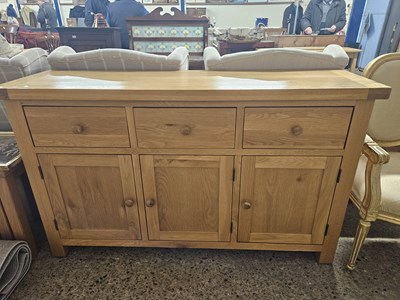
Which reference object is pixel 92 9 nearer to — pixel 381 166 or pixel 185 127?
pixel 185 127

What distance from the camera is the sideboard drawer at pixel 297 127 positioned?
3.11 ft

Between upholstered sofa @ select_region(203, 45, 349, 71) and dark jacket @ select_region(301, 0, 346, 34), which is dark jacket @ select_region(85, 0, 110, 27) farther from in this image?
upholstered sofa @ select_region(203, 45, 349, 71)

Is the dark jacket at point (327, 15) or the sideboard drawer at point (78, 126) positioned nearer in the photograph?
the sideboard drawer at point (78, 126)

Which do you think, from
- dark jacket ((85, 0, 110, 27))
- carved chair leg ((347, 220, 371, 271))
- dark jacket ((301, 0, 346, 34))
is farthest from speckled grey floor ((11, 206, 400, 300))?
dark jacket ((301, 0, 346, 34))

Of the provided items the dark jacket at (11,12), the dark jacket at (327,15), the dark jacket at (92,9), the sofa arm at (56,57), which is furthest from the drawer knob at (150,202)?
the dark jacket at (11,12)

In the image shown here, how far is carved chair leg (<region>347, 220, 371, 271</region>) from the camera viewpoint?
1139mm

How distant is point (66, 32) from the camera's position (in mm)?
2828

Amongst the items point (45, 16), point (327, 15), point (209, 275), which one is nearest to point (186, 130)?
point (209, 275)

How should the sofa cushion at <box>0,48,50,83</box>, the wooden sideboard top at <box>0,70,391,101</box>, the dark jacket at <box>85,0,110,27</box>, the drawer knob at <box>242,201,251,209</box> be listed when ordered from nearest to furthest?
the wooden sideboard top at <box>0,70,391,101</box>, the drawer knob at <box>242,201,251,209</box>, the sofa cushion at <box>0,48,50,83</box>, the dark jacket at <box>85,0,110,27</box>

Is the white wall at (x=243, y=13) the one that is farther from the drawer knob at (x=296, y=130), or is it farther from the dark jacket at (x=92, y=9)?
the drawer knob at (x=296, y=130)

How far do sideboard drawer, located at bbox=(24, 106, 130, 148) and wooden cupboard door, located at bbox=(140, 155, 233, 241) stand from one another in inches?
5.8

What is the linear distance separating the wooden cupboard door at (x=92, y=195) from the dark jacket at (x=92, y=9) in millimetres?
2972

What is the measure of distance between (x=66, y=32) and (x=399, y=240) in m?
3.34

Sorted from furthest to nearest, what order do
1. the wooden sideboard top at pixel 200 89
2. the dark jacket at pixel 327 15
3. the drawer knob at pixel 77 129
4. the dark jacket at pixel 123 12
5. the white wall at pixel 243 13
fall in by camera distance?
1. the white wall at pixel 243 13
2. the dark jacket at pixel 327 15
3. the dark jacket at pixel 123 12
4. the drawer knob at pixel 77 129
5. the wooden sideboard top at pixel 200 89
